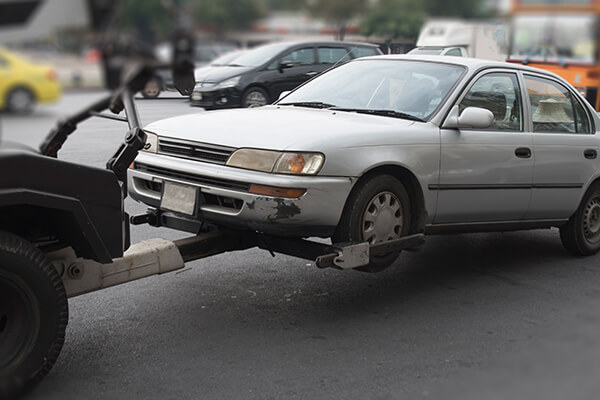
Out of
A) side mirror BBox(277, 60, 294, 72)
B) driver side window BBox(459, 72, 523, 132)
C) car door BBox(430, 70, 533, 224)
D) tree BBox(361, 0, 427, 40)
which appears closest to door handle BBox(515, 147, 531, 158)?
car door BBox(430, 70, 533, 224)

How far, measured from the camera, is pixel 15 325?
370cm

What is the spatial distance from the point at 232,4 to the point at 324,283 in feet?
12.3

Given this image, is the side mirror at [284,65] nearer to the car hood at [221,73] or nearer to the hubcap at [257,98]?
the car hood at [221,73]

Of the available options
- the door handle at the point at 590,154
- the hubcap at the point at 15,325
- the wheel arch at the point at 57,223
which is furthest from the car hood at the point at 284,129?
the door handle at the point at 590,154

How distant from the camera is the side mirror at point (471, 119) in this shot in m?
5.40

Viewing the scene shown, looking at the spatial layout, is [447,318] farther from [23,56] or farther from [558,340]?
[23,56]

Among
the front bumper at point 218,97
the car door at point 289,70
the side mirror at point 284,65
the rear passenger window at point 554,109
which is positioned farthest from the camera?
the side mirror at point 284,65

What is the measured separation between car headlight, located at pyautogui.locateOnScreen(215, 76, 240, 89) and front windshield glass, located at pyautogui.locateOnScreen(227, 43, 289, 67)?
0.76 meters

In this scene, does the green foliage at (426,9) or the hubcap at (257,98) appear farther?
the hubcap at (257,98)

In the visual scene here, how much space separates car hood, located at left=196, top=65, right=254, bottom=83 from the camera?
11514 mm

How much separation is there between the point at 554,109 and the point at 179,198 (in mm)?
3330

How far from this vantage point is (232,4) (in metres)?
2.32

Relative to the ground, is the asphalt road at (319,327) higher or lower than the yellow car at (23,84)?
lower

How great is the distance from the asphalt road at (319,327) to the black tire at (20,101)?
3cm
